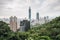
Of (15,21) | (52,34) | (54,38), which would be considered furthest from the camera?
(15,21)

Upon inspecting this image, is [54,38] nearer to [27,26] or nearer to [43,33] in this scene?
[43,33]

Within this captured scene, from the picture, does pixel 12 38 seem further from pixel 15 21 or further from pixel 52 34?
pixel 15 21

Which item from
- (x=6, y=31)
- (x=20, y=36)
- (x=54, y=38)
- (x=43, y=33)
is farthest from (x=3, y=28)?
(x=54, y=38)

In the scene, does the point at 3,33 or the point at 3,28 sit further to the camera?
the point at 3,28

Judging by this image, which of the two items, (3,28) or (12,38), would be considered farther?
(3,28)

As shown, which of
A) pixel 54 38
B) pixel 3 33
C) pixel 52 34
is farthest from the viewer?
pixel 3 33

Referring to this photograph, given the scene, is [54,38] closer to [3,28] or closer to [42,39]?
[42,39]

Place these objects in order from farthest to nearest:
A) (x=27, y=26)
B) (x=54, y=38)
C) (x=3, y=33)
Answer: (x=27, y=26) < (x=3, y=33) < (x=54, y=38)

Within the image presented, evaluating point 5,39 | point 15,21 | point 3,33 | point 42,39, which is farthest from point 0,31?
point 15,21

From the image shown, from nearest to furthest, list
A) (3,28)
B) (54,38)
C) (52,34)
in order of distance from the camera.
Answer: (54,38) → (52,34) → (3,28)
